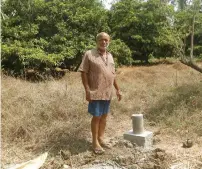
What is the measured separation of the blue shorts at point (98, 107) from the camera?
146 inches

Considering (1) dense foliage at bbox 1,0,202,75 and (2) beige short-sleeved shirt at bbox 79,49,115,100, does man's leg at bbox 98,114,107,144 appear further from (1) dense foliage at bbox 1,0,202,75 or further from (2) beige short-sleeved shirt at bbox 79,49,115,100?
(1) dense foliage at bbox 1,0,202,75

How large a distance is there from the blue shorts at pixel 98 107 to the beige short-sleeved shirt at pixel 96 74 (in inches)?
3.6

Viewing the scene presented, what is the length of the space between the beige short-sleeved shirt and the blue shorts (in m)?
0.09

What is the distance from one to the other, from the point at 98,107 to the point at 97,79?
36 centimetres

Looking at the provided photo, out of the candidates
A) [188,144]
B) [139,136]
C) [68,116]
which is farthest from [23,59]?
[188,144]

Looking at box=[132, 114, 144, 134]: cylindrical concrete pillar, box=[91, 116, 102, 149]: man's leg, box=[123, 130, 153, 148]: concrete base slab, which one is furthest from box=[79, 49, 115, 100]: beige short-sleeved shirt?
box=[123, 130, 153, 148]: concrete base slab

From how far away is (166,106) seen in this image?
5762 millimetres

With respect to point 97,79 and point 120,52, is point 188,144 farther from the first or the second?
point 120,52

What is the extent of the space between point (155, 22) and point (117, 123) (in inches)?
351

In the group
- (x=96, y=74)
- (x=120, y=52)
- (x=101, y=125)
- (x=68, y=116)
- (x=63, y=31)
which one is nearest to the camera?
(x=96, y=74)

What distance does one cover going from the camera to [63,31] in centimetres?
1054

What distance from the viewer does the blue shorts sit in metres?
3.71

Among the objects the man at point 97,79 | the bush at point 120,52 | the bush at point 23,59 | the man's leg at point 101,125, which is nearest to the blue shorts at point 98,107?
the man at point 97,79

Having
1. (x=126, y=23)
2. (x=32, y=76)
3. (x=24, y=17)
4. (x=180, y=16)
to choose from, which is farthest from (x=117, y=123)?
(x=180, y=16)
